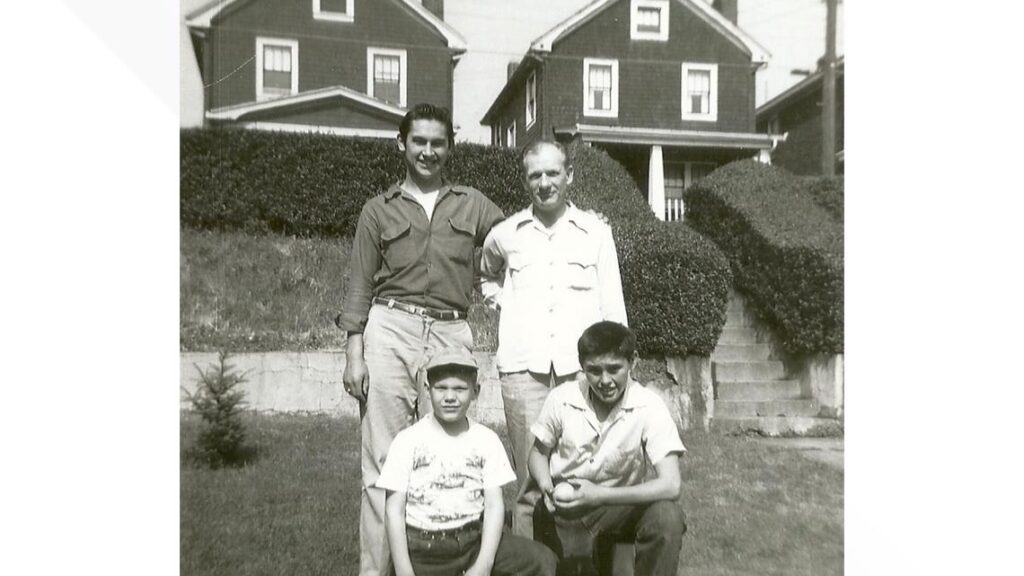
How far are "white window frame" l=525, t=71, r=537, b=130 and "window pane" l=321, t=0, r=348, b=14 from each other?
82 cm

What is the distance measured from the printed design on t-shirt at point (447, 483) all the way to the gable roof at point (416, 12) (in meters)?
1.82

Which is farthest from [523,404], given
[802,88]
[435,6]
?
[802,88]

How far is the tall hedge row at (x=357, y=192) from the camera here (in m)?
3.42

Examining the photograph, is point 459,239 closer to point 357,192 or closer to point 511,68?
point 357,192

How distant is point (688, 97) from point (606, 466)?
1779mm

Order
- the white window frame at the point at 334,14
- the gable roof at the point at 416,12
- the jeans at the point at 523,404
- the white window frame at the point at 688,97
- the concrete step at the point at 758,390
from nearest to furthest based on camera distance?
the jeans at the point at 523,404
the gable roof at the point at 416,12
the white window frame at the point at 334,14
the white window frame at the point at 688,97
the concrete step at the point at 758,390

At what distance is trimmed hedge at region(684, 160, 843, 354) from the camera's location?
386 cm

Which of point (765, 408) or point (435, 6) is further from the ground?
point (435, 6)

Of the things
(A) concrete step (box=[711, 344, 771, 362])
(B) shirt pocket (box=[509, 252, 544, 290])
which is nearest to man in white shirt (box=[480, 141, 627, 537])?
(B) shirt pocket (box=[509, 252, 544, 290])

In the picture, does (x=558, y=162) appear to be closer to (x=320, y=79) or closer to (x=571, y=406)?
(x=571, y=406)

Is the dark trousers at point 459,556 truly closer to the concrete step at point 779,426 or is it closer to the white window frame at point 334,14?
the concrete step at point 779,426

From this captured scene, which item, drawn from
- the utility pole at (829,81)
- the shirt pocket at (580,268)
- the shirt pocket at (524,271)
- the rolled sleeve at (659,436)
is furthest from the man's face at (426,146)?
the utility pole at (829,81)

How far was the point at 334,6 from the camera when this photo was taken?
3.39 meters
